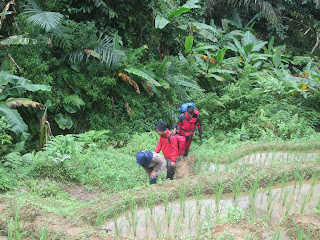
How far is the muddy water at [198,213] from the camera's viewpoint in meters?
3.58

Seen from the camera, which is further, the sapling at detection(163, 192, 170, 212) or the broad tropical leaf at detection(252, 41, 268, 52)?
the broad tropical leaf at detection(252, 41, 268, 52)

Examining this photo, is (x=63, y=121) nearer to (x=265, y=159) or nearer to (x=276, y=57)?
(x=265, y=159)

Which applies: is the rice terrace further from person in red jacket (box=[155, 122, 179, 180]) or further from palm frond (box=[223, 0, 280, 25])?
palm frond (box=[223, 0, 280, 25])

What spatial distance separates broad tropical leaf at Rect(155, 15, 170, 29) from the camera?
9.93m

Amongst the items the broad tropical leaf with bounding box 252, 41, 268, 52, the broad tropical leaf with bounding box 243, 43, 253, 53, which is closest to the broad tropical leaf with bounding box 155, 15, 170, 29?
the broad tropical leaf with bounding box 243, 43, 253, 53

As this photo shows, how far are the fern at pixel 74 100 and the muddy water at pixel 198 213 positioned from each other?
4.75 m

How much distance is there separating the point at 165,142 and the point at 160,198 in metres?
1.28

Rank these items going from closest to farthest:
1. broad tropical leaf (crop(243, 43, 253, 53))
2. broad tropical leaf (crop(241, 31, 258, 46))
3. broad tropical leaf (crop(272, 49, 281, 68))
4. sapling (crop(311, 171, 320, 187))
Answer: sapling (crop(311, 171, 320, 187)) → broad tropical leaf (crop(272, 49, 281, 68)) → broad tropical leaf (crop(243, 43, 253, 53)) → broad tropical leaf (crop(241, 31, 258, 46))

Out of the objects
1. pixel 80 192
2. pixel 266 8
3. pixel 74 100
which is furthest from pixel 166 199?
pixel 266 8

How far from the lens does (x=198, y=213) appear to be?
12.9 feet

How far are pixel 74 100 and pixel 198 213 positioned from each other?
17.6ft

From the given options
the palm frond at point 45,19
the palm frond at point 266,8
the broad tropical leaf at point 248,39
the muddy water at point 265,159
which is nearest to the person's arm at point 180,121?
the muddy water at point 265,159

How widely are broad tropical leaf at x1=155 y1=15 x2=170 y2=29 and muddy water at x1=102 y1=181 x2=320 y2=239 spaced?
684 centimetres

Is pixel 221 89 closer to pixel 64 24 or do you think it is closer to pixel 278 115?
pixel 278 115
